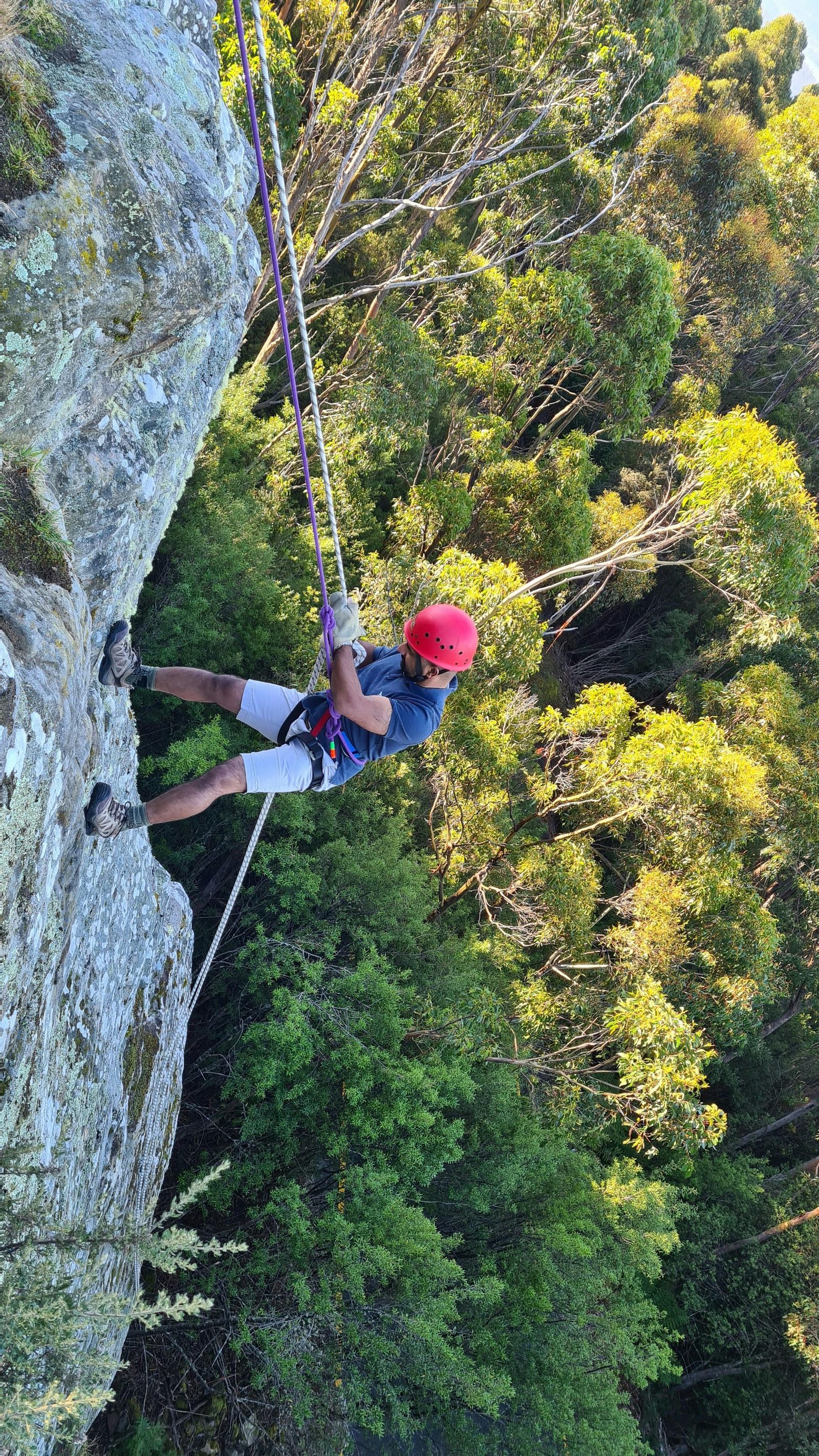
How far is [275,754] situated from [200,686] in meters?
0.52

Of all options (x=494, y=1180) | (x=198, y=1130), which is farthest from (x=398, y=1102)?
(x=494, y=1180)

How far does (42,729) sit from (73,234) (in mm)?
1595

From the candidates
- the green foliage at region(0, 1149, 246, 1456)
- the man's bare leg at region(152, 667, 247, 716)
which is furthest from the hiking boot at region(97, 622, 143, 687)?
the green foliage at region(0, 1149, 246, 1456)

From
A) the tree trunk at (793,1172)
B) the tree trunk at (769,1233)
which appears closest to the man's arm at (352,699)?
the tree trunk at (769,1233)

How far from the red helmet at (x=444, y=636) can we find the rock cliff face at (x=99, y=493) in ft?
4.69

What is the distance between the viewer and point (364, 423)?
409 inches

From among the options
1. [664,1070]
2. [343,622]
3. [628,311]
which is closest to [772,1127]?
[664,1070]

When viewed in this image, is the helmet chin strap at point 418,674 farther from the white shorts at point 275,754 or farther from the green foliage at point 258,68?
the green foliage at point 258,68

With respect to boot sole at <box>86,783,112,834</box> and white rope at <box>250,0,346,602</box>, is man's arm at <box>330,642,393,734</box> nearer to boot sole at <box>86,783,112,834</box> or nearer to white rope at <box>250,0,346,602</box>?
white rope at <box>250,0,346,602</box>

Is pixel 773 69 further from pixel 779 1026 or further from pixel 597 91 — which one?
pixel 779 1026

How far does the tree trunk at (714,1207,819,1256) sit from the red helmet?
15273 mm

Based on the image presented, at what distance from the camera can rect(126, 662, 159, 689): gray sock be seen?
3.92 metres

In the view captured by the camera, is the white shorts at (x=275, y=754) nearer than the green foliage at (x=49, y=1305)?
No

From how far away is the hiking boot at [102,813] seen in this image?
3.34m
